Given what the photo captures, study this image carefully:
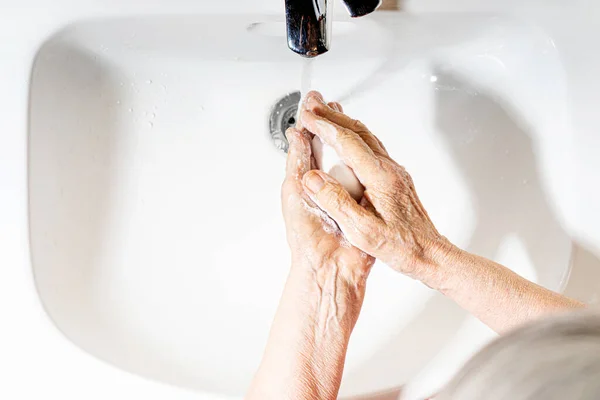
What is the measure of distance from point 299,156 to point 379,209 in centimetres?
11

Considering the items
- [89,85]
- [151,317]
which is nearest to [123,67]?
[89,85]

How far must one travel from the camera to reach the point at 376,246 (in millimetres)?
504

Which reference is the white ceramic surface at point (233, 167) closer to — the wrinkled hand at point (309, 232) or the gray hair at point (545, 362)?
the wrinkled hand at point (309, 232)

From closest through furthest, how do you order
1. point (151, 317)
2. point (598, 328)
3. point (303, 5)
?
point (598, 328) → point (303, 5) → point (151, 317)

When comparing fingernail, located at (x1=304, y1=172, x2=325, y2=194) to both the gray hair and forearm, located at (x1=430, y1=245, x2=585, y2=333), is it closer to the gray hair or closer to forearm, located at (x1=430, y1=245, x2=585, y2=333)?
forearm, located at (x1=430, y1=245, x2=585, y2=333)

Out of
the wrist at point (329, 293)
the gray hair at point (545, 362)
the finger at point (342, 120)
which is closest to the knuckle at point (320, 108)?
the finger at point (342, 120)

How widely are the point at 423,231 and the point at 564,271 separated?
0.17 metres

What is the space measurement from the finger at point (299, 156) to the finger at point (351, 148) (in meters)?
0.02

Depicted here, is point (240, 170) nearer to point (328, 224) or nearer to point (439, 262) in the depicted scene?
point (328, 224)

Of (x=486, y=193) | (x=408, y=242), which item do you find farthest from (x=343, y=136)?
(x=486, y=193)

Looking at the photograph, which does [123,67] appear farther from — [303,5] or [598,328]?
[598,328]

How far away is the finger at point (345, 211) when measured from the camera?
50 centimetres

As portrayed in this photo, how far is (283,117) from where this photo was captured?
0.66 metres

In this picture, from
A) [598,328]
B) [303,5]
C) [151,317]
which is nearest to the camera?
[598,328]
